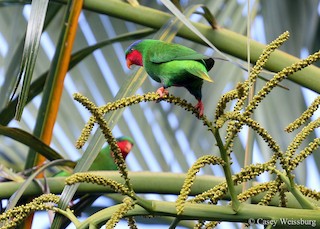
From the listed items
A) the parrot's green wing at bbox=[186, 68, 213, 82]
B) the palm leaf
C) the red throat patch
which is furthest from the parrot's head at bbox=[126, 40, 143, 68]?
the palm leaf

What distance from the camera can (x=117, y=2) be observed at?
1.46 meters

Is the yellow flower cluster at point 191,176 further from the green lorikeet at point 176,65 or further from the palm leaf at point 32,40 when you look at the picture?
the green lorikeet at point 176,65

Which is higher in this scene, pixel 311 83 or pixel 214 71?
pixel 214 71

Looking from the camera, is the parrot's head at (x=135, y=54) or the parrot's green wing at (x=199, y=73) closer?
the parrot's green wing at (x=199, y=73)

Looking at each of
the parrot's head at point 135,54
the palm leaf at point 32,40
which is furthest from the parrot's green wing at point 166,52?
the palm leaf at point 32,40

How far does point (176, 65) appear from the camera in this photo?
1.29 meters

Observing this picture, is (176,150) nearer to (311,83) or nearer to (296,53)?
(296,53)

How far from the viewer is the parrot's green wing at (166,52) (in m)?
1.25

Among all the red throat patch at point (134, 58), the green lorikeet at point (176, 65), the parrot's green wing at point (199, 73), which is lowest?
the parrot's green wing at point (199, 73)

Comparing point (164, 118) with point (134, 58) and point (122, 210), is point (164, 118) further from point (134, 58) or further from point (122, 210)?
point (122, 210)

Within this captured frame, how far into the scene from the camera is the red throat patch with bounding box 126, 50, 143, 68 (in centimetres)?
153

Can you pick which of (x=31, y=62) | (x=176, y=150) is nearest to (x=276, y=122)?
(x=176, y=150)

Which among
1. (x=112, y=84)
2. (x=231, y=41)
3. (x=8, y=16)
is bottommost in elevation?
(x=231, y=41)

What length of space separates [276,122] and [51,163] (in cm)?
79
